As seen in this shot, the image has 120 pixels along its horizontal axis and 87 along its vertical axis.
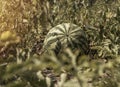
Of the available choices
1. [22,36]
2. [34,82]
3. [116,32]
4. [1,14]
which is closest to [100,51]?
[116,32]

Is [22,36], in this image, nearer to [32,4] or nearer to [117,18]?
[32,4]

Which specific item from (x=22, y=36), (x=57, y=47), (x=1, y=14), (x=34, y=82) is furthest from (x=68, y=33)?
(x=34, y=82)

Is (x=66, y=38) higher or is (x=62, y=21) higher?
(x=62, y=21)

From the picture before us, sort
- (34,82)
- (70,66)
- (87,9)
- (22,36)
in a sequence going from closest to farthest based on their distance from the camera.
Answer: (70,66), (34,82), (22,36), (87,9)

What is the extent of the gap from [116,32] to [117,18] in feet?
0.59

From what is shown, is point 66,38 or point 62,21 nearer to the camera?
point 66,38

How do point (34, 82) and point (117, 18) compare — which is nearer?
point (34, 82)

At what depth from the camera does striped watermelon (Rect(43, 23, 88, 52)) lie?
420cm

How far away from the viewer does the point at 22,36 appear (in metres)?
4.41

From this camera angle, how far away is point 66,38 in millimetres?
4242

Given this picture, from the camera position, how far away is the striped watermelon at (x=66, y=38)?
420 centimetres

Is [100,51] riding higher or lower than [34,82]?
lower

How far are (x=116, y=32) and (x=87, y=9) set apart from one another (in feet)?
2.50

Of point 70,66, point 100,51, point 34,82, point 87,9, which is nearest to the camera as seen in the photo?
point 70,66
